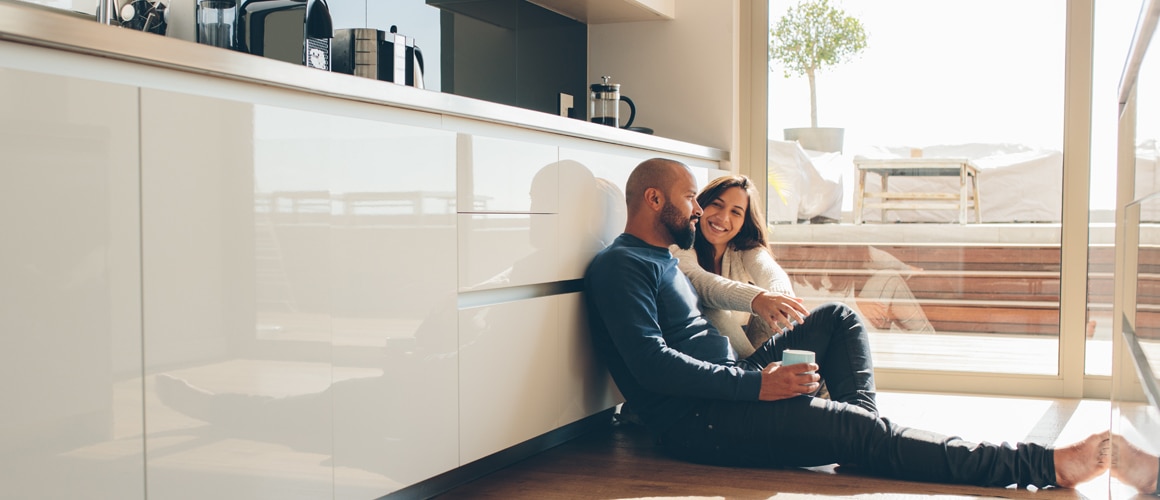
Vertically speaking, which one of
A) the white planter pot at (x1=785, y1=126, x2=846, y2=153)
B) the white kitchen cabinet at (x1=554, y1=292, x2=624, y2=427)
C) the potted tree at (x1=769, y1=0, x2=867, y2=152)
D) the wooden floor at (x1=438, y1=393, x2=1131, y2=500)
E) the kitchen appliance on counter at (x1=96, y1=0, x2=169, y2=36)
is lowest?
the wooden floor at (x1=438, y1=393, x2=1131, y2=500)

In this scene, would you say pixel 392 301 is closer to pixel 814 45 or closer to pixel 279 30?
pixel 279 30

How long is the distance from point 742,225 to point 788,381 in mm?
936

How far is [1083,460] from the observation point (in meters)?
2.46

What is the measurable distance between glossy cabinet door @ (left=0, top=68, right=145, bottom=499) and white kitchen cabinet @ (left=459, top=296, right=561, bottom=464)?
2.95 feet

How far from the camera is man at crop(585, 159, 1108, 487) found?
255 centimetres

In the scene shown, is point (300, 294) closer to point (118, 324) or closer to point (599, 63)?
point (118, 324)

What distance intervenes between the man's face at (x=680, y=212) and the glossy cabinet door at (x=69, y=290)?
68.8 inches

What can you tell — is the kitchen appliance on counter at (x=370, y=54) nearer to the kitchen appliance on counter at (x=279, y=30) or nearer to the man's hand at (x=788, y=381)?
the kitchen appliance on counter at (x=279, y=30)

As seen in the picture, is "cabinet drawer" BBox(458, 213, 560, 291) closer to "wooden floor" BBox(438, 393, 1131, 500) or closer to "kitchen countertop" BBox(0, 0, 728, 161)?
"kitchen countertop" BBox(0, 0, 728, 161)

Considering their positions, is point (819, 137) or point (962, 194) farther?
point (819, 137)

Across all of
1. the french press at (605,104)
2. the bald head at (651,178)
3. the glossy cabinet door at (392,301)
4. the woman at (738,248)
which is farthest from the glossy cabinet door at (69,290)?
the french press at (605,104)

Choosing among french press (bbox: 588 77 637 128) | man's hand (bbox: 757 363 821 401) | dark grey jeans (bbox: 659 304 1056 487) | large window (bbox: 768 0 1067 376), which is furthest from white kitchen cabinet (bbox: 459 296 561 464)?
large window (bbox: 768 0 1067 376)

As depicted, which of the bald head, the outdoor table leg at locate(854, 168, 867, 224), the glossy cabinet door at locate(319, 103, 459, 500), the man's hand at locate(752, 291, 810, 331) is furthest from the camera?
the outdoor table leg at locate(854, 168, 867, 224)

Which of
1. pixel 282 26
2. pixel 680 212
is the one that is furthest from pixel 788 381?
pixel 282 26
